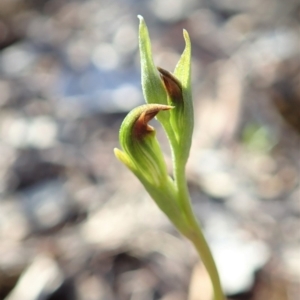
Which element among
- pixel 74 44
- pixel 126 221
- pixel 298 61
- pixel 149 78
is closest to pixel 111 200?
pixel 126 221

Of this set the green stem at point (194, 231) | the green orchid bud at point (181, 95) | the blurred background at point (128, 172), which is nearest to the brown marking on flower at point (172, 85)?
the green orchid bud at point (181, 95)

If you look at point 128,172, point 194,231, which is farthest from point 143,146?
point 128,172

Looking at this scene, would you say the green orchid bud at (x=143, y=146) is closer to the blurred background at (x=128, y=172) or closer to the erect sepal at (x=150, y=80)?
the erect sepal at (x=150, y=80)

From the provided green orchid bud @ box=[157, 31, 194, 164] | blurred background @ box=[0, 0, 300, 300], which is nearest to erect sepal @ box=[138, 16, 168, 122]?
green orchid bud @ box=[157, 31, 194, 164]

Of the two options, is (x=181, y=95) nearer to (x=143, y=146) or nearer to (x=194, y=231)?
(x=143, y=146)

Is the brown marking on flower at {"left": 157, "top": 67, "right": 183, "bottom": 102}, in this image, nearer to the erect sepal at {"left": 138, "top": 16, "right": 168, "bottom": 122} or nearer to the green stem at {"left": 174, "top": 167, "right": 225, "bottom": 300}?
the erect sepal at {"left": 138, "top": 16, "right": 168, "bottom": 122}
